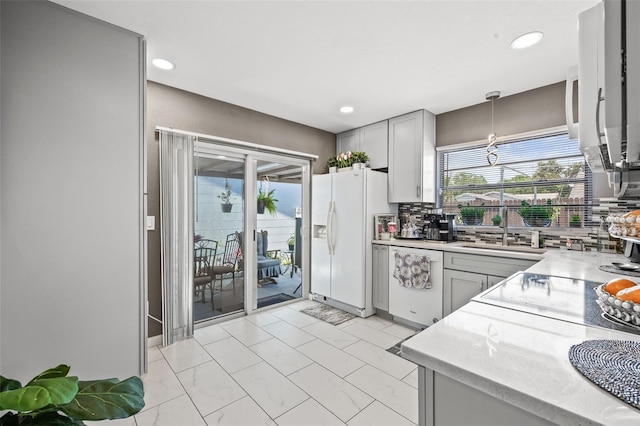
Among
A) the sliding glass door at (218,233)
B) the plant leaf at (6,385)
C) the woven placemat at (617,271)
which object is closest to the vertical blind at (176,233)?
the sliding glass door at (218,233)

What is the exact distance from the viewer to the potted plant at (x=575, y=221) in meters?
2.71

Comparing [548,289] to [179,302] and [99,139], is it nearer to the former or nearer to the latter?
[99,139]

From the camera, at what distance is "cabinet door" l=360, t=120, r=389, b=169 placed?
3.81 meters

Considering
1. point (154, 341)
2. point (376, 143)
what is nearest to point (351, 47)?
point (376, 143)

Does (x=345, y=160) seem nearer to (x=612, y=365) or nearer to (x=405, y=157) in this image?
(x=405, y=157)

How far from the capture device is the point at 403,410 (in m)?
1.82

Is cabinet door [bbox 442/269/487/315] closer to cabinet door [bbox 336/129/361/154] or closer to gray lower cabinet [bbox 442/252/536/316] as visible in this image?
gray lower cabinet [bbox 442/252/536/316]

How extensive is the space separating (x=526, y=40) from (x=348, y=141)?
2.49 m

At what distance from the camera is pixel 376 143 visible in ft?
12.8

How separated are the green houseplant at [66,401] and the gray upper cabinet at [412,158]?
322cm

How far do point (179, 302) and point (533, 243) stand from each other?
11.4ft

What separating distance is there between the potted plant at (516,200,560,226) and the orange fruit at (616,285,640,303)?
236 cm

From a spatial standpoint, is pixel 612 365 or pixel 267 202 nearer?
pixel 612 365

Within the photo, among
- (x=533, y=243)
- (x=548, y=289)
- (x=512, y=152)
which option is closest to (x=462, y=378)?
(x=548, y=289)
